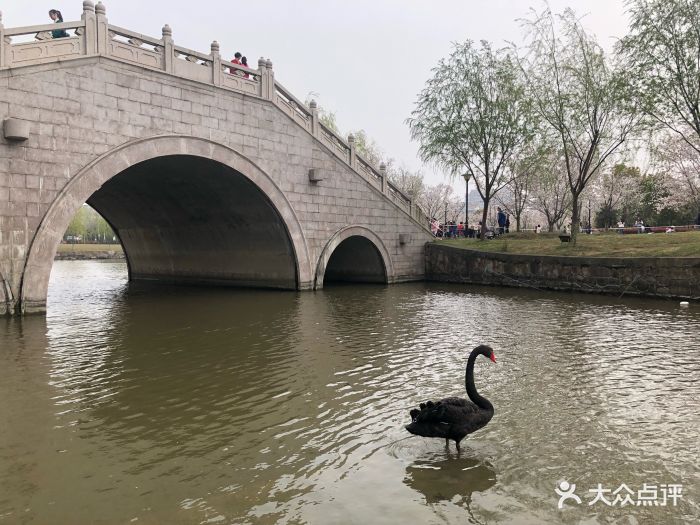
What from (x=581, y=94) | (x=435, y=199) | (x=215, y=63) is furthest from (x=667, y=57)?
(x=435, y=199)

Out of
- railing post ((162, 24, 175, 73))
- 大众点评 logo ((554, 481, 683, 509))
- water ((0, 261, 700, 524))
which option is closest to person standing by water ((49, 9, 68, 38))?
railing post ((162, 24, 175, 73))

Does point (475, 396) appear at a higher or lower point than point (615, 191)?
lower

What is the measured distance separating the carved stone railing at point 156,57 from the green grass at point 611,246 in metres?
8.43

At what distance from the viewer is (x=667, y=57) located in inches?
782

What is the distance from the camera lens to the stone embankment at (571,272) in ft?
59.5

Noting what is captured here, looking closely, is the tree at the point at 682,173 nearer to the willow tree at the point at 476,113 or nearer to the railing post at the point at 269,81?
the willow tree at the point at 476,113

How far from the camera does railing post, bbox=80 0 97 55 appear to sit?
45.0 feet

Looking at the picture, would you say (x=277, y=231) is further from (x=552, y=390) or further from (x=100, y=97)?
(x=552, y=390)

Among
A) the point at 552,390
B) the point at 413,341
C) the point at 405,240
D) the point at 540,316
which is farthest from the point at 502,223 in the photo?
the point at 552,390

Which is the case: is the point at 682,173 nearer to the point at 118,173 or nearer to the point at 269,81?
the point at 269,81

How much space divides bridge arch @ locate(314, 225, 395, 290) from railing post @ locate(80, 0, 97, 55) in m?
11.0

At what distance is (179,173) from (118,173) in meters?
3.20

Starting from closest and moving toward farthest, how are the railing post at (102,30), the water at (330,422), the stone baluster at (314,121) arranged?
the water at (330,422) < the railing post at (102,30) < the stone baluster at (314,121)

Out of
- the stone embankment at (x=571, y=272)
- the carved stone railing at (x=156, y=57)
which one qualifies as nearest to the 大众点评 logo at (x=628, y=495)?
Result: the carved stone railing at (x=156, y=57)
